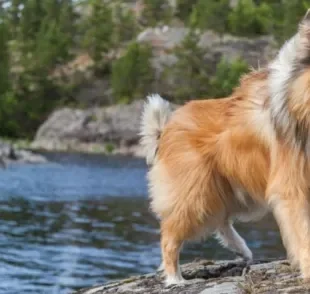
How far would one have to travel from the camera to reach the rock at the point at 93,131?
64.0 m

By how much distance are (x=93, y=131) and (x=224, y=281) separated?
194 ft

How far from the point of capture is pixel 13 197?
2769 cm

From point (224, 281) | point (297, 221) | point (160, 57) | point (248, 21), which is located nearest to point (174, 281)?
point (224, 281)

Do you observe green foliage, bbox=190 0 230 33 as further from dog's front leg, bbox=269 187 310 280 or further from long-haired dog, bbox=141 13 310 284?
dog's front leg, bbox=269 187 310 280

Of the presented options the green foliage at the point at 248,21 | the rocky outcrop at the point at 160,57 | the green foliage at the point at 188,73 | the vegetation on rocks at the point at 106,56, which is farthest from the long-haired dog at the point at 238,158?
the green foliage at the point at 248,21

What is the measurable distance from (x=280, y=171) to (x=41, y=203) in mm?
20599

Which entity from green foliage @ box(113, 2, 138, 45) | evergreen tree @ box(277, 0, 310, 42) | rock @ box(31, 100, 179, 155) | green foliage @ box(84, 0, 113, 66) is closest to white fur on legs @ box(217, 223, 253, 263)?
rock @ box(31, 100, 179, 155)

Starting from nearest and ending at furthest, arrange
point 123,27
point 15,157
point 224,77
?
point 15,157, point 224,77, point 123,27

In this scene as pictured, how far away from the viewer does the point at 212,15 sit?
8638cm

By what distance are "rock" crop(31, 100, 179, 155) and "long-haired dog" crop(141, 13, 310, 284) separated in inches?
2128

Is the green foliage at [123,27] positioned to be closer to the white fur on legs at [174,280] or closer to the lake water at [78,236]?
the lake water at [78,236]

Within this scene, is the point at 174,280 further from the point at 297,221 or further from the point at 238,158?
the point at 297,221

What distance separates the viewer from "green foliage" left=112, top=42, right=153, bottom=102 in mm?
74812

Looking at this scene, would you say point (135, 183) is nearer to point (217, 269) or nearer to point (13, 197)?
point (13, 197)
